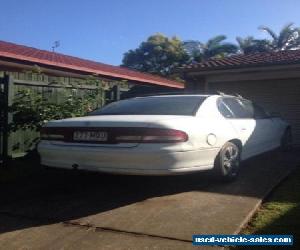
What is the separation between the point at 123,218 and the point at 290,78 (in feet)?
25.5

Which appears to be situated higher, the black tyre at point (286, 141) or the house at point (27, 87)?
the house at point (27, 87)

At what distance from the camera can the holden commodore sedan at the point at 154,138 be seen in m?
4.79

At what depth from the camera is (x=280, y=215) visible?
14.3 ft

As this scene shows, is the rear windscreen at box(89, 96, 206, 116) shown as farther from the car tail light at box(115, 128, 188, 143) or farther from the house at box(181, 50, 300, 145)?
the house at box(181, 50, 300, 145)

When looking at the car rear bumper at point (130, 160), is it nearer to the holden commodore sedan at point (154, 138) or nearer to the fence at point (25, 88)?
the holden commodore sedan at point (154, 138)

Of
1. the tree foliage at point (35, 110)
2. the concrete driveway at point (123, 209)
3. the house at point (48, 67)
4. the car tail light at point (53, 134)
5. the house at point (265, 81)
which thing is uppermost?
the house at point (48, 67)

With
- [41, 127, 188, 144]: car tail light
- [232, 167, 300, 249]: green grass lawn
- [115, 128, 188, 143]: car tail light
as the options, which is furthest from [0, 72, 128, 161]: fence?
[232, 167, 300, 249]: green grass lawn

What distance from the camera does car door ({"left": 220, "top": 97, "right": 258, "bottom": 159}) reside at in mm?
6202

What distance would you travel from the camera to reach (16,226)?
423 cm

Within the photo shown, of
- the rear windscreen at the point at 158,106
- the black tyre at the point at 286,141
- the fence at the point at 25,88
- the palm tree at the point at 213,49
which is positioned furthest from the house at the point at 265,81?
the palm tree at the point at 213,49

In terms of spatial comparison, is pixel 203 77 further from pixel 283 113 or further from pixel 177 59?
pixel 177 59

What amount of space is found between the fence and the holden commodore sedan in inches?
73.5

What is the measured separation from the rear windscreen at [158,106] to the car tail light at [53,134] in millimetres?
862

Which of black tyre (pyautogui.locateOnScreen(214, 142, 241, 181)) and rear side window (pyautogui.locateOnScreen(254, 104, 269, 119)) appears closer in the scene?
black tyre (pyautogui.locateOnScreen(214, 142, 241, 181))
